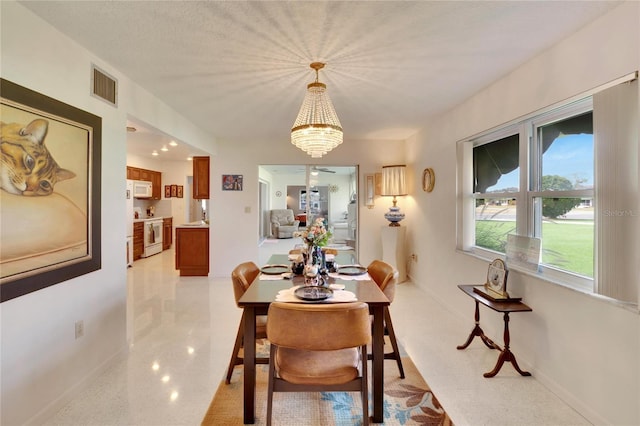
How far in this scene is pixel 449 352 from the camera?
2730 mm

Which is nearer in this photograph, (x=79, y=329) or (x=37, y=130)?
(x=37, y=130)

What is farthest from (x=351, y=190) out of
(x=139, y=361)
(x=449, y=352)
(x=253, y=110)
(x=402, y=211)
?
(x=139, y=361)

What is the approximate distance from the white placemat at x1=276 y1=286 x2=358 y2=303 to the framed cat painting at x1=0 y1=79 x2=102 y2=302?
4.79ft

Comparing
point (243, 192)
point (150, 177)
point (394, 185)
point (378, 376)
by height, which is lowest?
point (378, 376)

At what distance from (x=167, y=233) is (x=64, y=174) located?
22.0 ft

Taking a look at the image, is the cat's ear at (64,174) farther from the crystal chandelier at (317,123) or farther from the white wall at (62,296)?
the crystal chandelier at (317,123)

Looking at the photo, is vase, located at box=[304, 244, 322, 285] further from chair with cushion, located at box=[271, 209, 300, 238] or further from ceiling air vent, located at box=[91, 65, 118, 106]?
chair with cushion, located at box=[271, 209, 300, 238]

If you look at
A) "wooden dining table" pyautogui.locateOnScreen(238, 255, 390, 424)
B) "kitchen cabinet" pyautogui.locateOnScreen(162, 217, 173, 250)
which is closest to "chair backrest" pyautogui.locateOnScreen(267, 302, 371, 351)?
A: "wooden dining table" pyautogui.locateOnScreen(238, 255, 390, 424)

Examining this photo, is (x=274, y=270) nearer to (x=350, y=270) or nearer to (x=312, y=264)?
(x=312, y=264)

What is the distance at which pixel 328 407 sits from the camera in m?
2.01

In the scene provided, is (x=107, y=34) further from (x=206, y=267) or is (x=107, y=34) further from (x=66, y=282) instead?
(x=206, y=267)

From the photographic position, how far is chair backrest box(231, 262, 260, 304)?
2.21 metres

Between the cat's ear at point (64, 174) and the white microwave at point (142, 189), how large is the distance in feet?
17.5

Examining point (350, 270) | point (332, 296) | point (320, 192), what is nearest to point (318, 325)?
point (332, 296)
